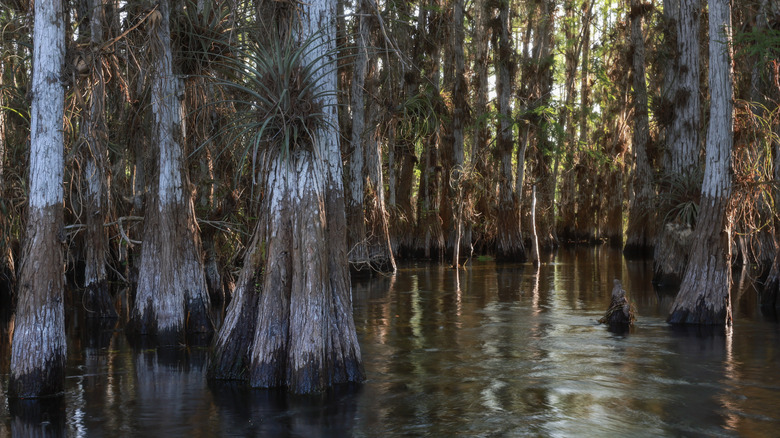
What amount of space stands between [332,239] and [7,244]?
9.09m

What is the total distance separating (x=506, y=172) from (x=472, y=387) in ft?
64.3

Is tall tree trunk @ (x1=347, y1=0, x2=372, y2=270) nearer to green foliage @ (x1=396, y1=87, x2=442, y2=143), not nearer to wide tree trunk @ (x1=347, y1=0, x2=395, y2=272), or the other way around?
wide tree trunk @ (x1=347, y1=0, x2=395, y2=272)

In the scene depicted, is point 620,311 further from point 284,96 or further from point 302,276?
point 284,96

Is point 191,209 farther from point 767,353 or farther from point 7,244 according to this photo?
point 767,353

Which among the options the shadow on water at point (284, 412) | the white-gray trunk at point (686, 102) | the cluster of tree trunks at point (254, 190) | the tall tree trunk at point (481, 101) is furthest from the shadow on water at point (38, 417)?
the tall tree trunk at point (481, 101)

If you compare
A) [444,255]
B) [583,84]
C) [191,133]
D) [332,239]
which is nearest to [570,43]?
[583,84]

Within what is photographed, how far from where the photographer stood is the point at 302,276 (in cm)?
962

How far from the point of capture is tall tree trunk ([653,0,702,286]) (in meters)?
21.0

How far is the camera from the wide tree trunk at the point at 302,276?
9.55m

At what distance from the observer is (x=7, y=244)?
16344 millimetres

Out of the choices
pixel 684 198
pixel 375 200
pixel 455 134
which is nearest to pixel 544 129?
pixel 455 134

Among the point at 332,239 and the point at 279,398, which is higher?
the point at 332,239

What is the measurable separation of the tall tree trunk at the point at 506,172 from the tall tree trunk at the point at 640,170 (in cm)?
445

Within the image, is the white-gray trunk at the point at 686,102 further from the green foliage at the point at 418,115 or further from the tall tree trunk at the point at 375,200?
the tall tree trunk at the point at 375,200
